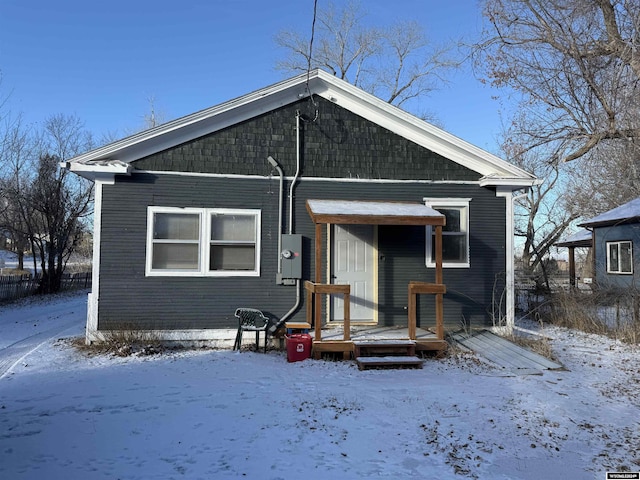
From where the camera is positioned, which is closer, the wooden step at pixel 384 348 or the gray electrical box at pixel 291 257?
the wooden step at pixel 384 348

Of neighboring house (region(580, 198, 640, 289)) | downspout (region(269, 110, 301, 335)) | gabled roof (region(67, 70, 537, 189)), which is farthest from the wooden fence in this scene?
neighboring house (region(580, 198, 640, 289))

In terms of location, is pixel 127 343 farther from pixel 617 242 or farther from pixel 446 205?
pixel 617 242

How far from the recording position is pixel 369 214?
7.58 meters

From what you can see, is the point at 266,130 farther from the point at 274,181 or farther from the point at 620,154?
the point at 620,154

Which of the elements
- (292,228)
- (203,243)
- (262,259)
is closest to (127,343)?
(203,243)

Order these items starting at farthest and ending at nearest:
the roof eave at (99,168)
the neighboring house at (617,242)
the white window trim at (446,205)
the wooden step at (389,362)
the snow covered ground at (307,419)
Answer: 1. the neighboring house at (617,242)
2. the white window trim at (446,205)
3. the roof eave at (99,168)
4. the wooden step at (389,362)
5. the snow covered ground at (307,419)

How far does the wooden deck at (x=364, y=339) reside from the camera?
737cm

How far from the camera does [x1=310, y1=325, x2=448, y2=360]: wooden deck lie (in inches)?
290

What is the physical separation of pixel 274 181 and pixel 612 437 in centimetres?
656

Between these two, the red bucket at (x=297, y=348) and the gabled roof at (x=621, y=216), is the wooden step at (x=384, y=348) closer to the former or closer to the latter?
the red bucket at (x=297, y=348)

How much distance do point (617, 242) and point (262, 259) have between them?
16.2 metres

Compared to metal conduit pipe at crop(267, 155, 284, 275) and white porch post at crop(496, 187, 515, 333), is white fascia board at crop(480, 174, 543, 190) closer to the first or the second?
white porch post at crop(496, 187, 515, 333)

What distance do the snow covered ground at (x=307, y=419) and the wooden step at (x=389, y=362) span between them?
0.52ft

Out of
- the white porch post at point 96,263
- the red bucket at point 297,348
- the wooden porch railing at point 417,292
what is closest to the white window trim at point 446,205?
the wooden porch railing at point 417,292
